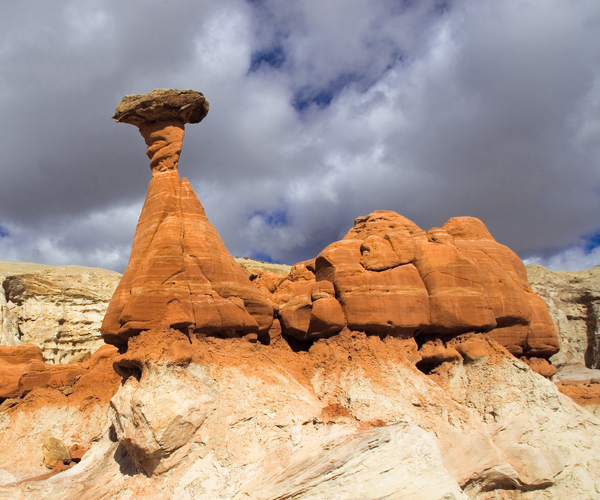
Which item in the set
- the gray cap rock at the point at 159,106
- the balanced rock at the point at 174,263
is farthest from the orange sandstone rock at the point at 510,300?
the gray cap rock at the point at 159,106

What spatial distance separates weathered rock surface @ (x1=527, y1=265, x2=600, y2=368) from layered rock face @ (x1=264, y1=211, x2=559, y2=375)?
74.2 ft

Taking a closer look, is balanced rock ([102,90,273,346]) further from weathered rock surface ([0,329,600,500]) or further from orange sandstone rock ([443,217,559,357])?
orange sandstone rock ([443,217,559,357])

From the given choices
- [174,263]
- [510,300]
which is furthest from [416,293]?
[174,263]

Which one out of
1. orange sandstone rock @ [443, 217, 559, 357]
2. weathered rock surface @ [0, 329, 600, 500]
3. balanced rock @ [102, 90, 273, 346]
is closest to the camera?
weathered rock surface @ [0, 329, 600, 500]

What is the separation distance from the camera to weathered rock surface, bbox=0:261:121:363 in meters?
26.8

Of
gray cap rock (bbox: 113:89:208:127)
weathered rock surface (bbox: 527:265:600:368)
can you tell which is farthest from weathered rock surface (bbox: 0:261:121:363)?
weathered rock surface (bbox: 527:265:600:368)

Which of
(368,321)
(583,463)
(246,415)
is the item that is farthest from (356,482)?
(583,463)

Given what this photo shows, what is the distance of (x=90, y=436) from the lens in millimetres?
16453

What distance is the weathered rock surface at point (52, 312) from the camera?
2680 centimetres

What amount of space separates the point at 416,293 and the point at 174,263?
7.53m

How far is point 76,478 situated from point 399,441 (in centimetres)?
844

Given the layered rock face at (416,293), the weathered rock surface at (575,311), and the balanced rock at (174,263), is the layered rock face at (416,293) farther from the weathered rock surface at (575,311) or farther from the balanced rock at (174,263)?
the weathered rock surface at (575,311)

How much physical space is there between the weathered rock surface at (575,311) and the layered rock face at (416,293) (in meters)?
22.6

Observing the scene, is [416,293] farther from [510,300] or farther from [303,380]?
[303,380]
